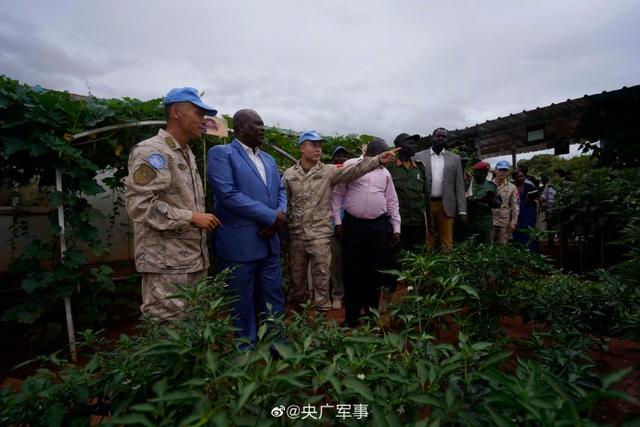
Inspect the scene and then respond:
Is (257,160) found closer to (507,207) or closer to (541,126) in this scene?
(507,207)

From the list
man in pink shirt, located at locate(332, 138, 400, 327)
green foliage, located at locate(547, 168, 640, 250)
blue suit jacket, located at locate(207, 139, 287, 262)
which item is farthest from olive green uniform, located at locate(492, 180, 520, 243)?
blue suit jacket, located at locate(207, 139, 287, 262)

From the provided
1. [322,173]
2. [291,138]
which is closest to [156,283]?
[322,173]

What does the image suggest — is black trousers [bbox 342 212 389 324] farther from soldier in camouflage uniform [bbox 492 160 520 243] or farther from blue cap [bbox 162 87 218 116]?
soldier in camouflage uniform [bbox 492 160 520 243]

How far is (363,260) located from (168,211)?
1.76m

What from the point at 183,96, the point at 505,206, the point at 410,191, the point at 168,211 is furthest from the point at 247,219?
the point at 505,206

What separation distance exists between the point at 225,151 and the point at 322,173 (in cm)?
120

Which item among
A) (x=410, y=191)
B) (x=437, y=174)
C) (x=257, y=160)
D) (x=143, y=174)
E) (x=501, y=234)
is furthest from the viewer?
(x=501, y=234)

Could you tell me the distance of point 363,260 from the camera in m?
3.14

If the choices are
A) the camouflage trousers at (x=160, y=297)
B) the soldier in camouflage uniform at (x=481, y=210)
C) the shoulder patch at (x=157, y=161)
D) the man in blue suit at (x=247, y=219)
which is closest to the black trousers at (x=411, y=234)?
the soldier in camouflage uniform at (x=481, y=210)

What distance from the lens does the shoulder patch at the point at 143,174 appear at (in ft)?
6.52

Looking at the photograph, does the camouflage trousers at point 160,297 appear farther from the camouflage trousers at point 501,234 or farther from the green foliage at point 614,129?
the green foliage at point 614,129

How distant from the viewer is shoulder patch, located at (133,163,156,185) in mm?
1988

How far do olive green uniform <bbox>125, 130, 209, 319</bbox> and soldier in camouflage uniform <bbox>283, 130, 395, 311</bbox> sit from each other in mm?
1385

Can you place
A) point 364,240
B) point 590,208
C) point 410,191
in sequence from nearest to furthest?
1. point 364,240
2. point 410,191
3. point 590,208
